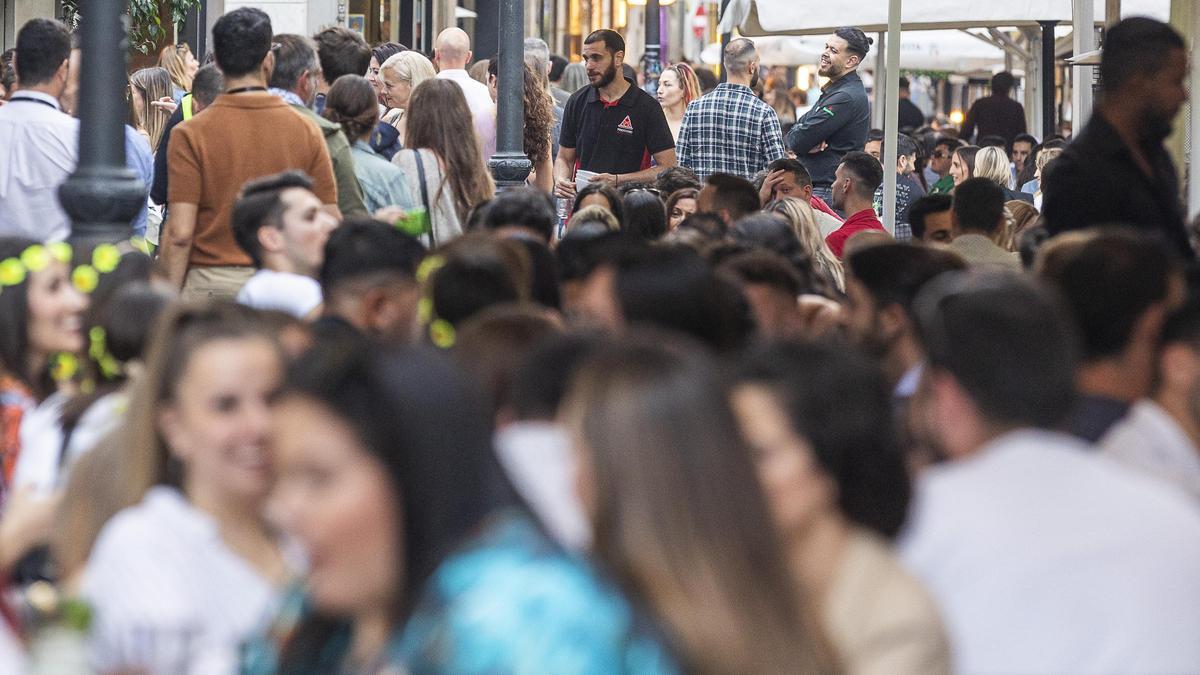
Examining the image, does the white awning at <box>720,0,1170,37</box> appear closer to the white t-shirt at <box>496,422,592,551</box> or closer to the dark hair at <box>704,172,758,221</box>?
the dark hair at <box>704,172,758,221</box>

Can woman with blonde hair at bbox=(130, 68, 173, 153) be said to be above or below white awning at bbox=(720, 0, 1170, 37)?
below

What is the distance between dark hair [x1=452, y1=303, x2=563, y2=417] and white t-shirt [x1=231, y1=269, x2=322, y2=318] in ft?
6.08

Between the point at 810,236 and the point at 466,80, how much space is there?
119 inches

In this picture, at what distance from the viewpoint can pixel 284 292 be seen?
6.02 m

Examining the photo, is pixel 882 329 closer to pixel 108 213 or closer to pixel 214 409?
pixel 214 409

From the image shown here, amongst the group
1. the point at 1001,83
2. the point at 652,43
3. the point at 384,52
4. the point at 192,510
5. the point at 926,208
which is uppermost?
the point at 652,43

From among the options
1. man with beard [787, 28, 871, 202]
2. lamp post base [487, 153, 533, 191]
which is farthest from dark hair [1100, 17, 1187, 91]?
man with beard [787, 28, 871, 202]

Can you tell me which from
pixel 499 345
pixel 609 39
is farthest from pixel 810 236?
pixel 499 345

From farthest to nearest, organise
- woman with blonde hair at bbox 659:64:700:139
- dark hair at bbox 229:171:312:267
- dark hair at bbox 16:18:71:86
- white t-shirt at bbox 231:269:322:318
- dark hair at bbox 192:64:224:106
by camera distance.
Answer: woman with blonde hair at bbox 659:64:700:139
dark hair at bbox 192:64:224:106
dark hair at bbox 16:18:71:86
dark hair at bbox 229:171:312:267
white t-shirt at bbox 231:269:322:318

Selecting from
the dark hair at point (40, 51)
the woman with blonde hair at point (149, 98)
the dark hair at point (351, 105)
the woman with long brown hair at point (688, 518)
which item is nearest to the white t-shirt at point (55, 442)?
the woman with long brown hair at point (688, 518)

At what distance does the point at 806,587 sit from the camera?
9.62ft

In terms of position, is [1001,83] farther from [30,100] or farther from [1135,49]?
[1135,49]

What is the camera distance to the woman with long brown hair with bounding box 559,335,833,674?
245 centimetres

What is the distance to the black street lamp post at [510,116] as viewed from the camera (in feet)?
31.2
